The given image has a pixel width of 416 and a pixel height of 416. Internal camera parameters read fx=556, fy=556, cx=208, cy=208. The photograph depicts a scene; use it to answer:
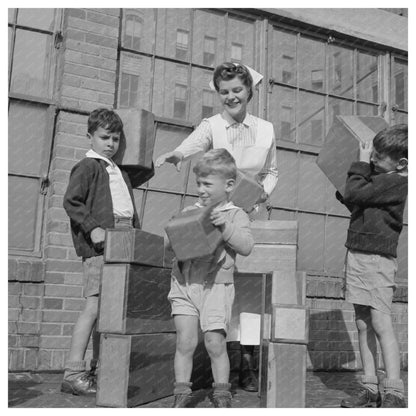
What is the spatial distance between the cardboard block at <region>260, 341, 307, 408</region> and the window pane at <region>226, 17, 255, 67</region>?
125 inches

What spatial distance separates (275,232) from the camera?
9.38 ft

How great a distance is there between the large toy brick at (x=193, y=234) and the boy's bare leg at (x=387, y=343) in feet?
3.38

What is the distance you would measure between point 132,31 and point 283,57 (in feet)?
4.79

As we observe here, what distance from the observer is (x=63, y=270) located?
159 inches

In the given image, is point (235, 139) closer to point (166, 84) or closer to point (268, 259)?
point (268, 259)

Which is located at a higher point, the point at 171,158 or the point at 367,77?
the point at 367,77

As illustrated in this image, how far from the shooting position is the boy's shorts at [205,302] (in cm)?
252

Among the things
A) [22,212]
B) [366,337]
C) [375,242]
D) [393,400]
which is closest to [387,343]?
[366,337]

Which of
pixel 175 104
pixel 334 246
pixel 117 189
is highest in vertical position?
pixel 175 104

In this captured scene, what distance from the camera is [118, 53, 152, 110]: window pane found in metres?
4.57

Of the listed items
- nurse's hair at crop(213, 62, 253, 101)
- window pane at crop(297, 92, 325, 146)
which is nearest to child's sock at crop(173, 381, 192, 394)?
nurse's hair at crop(213, 62, 253, 101)

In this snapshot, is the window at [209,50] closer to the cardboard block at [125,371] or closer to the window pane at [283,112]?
the window pane at [283,112]

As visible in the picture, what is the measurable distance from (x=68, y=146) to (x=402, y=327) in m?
3.39
